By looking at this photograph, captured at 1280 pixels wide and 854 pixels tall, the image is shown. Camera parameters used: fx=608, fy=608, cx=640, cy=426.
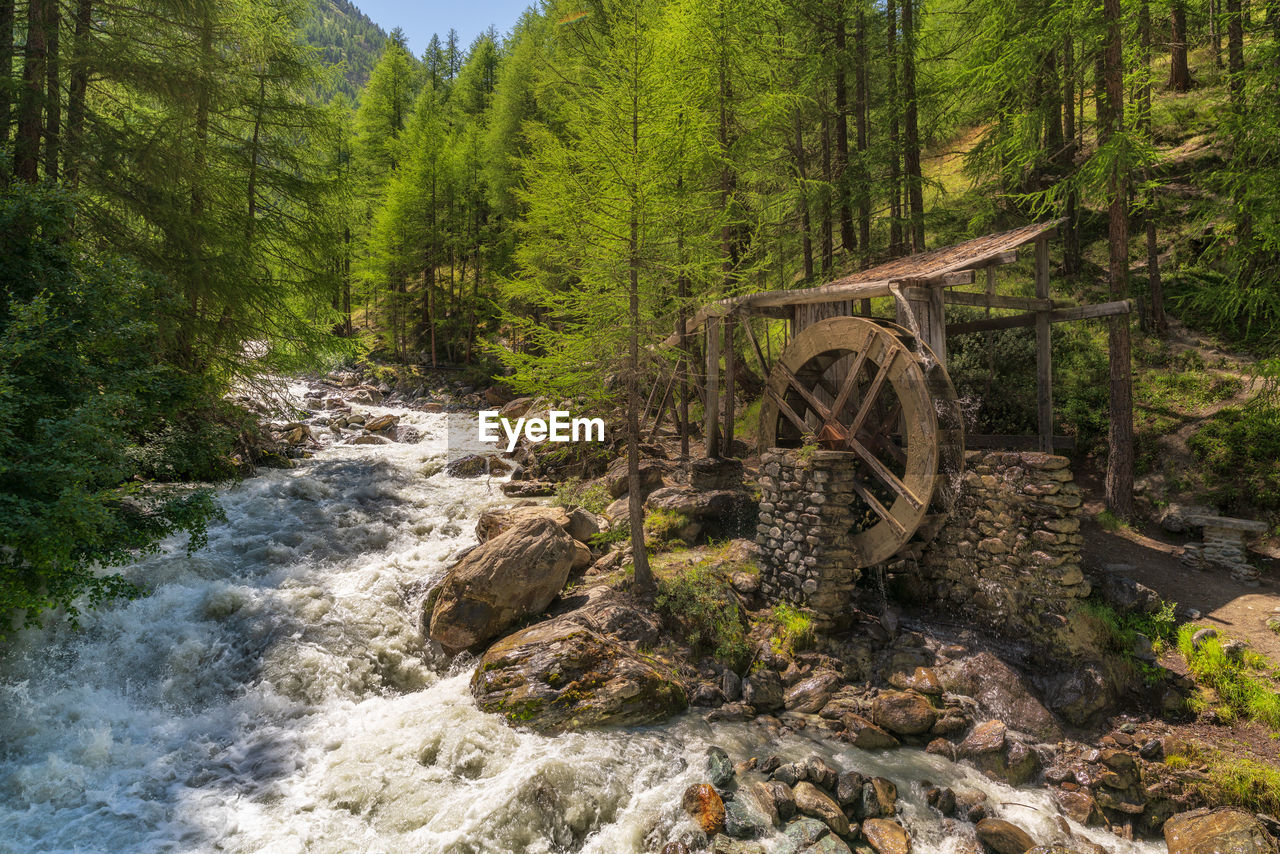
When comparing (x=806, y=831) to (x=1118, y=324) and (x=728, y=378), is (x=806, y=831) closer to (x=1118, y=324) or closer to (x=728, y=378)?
(x=728, y=378)

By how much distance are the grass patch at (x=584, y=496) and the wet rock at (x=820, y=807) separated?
20.3 ft

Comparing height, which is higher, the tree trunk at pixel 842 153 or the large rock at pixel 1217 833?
the tree trunk at pixel 842 153

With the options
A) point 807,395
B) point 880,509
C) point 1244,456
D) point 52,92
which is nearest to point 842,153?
point 807,395

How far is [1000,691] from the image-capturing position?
19.8 feet

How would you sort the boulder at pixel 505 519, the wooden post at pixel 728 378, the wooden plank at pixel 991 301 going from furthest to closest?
the wooden post at pixel 728 378, the boulder at pixel 505 519, the wooden plank at pixel 991 301

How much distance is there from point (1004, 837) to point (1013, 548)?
9.86ft

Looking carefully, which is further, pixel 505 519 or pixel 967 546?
pixel 505 519

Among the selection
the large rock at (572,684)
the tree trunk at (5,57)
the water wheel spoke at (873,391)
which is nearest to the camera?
the large rock at (572,684)

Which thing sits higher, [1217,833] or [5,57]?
[5,57]

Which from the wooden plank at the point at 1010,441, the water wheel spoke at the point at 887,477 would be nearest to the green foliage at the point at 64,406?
the water wheel spoke at the point at 887,477

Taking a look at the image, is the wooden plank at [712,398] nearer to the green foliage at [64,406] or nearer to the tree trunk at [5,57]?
the green foliage at [64,406]

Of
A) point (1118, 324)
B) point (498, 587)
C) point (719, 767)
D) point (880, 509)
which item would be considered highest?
point (1118, 324)

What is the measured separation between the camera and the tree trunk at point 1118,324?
7884 mm

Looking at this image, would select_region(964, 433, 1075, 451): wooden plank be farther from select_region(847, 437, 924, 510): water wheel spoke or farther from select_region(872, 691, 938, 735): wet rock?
select_region(872, 691, 938, 735): wet rock
